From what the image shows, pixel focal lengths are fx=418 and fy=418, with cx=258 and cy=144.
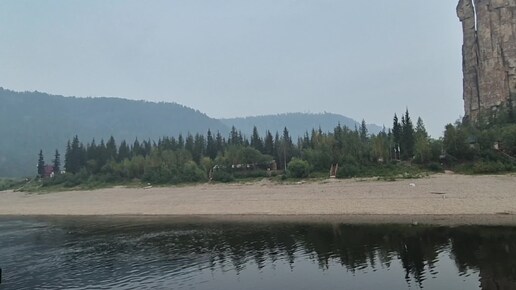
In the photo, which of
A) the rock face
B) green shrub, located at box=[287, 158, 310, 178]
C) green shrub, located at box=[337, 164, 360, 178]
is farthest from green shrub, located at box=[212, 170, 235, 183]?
the rock face

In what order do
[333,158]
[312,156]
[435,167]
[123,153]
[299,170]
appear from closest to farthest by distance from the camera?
[435,167]
[299,170]
[333,158]
[312,156]
[123,153]

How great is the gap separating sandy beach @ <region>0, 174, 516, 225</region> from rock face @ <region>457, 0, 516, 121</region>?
5703 centimetres

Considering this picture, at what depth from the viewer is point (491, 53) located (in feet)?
308

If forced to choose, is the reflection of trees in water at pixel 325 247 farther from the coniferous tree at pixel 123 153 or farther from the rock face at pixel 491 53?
the rock face at pixel 491 53

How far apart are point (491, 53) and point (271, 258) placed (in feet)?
305

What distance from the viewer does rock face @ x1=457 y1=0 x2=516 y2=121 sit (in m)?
92.1

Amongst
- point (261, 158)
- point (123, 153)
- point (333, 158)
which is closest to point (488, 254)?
point (333, 158)

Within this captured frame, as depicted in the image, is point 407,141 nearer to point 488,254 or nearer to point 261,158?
point 261,158

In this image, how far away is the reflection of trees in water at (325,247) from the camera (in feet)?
59.6

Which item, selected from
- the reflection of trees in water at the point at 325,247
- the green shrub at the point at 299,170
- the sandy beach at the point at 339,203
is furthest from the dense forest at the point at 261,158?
the reflection of trees in water at the point at 325,247

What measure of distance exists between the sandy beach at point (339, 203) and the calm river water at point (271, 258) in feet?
12.8

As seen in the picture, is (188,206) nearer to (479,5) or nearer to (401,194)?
(401,194)

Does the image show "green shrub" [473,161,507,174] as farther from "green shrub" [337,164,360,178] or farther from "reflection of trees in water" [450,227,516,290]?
"reflection of trees in water" [450,227,516,290]

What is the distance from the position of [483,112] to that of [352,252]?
80572mm
